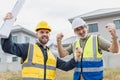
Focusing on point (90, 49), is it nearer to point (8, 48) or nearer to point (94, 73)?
point (94, 73)

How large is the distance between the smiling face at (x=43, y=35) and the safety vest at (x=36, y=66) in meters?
0.12

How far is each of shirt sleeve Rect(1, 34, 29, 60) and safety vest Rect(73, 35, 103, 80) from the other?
875 mm

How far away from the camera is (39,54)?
16.0 feet

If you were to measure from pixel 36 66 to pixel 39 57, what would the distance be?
15 cm

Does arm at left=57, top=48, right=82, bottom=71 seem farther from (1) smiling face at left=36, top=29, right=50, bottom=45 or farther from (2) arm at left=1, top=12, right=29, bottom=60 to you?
(2) arm at left=1, top=12, right=29, bottom=60

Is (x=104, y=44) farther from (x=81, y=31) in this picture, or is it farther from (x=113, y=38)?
(x=81, y=31)

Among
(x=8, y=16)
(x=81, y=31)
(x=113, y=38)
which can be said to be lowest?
(x=113, y=38)

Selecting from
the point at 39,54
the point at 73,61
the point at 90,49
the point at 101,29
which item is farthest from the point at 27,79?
the point at 101,29

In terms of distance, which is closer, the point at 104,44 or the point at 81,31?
the point at 104,44

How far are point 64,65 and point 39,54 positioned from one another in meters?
0.49

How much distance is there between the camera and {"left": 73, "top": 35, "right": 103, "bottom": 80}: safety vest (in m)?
4.91

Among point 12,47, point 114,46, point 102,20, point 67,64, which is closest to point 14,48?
point 12,47

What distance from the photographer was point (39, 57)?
4.86m

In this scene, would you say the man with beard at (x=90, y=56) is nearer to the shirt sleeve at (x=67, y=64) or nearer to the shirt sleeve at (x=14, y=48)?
the shirt sleeve at (x=67, y=64)
